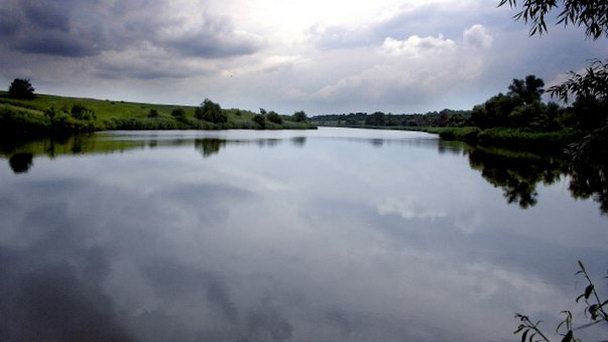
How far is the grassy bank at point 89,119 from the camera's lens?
50.8 metres

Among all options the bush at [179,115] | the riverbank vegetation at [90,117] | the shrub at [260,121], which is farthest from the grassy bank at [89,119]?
the shrub at [260,121]

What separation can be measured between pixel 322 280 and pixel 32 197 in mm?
11614

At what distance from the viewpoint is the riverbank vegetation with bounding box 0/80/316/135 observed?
51531 millimetres

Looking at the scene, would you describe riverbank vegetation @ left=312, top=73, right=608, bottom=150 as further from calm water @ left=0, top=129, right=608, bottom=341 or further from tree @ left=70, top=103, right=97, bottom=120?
tree @ left=70, top=103, right=97, bottom=120

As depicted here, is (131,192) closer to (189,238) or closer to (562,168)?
(189,238)

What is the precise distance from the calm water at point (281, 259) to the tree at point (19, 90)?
71453 millimetres

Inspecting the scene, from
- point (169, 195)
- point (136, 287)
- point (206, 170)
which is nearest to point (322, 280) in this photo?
point (136, 287)

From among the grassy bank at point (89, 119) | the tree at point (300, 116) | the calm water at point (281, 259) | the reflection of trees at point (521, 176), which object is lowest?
the calm water at point (281, 259)

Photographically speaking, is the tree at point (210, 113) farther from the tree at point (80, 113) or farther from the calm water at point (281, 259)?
the calm water at point (281, 259)

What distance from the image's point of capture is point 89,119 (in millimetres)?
67438

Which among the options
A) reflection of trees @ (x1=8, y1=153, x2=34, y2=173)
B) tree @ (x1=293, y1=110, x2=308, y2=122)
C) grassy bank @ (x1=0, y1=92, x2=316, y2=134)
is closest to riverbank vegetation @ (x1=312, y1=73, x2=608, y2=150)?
reflection of trees @ (x1=8, y1=153, x2=34, y2=173)

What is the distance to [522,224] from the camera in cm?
1377

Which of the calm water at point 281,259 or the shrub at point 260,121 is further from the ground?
the shrub at point 260,121

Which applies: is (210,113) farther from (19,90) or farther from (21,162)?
(21,162)
